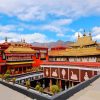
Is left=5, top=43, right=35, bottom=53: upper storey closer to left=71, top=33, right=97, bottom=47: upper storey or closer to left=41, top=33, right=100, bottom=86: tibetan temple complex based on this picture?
left=41, top=33, right=100, bottom=86: tibetan temple complex

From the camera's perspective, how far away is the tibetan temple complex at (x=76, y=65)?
106 ft

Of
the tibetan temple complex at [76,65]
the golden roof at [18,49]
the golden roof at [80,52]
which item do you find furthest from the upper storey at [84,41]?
the golden roof at [18,49]

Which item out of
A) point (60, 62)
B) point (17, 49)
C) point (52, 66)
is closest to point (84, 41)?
point (60, 62)

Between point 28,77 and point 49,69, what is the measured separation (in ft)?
20.1

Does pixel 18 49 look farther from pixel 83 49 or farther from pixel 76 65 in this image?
pixel 83 49

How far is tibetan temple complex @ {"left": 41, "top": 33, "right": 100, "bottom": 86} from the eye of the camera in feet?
106

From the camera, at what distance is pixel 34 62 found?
149 ft

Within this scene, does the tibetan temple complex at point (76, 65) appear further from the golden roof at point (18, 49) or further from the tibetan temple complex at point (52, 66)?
the golden roof at point (18, 49)

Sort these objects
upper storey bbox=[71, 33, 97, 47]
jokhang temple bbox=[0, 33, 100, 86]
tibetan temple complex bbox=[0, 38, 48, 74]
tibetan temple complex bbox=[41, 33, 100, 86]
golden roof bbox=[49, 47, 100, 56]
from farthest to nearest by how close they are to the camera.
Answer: upper storey bbox=[71, 33, 97, 47]
tibetan temple complex bbox=[0, 38, 48, 74]
golden roof bbox=[49, 47, 100, 56]
jokhang temple bbox=[0, 33, 100, 86]
tibetan temple complex bbox=[41, 33, 100, 86]

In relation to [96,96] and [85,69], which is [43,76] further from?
[96,96]

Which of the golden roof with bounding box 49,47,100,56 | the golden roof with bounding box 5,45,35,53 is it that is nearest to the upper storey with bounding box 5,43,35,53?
the golden roof with bounding box 5,45,35,53

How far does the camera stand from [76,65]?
112ft

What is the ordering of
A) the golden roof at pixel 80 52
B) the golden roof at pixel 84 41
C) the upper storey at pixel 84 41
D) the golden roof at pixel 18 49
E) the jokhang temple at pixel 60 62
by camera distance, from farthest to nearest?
the golden roof at pixel 84 41, the upper storey at pixel 84 41, the golden roof at pixel 18 49, the golden roof at pixel 80 52, the jokhang temple at pixel 60 62

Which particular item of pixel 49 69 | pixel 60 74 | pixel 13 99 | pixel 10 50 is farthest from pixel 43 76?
pixel 13 99
